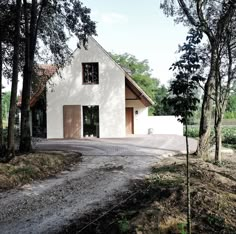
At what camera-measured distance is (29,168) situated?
12.2 metres

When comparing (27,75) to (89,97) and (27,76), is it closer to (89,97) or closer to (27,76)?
(27,76)

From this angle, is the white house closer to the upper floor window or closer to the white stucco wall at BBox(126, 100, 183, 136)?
the upper floor window

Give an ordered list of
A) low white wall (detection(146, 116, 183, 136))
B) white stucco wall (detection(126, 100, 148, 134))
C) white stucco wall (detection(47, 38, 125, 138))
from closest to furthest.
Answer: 1. white stucco wall (detection(47, 38, 125, 138))
2. white stucco wall (detection(126, 100, 148, 134))
3. low white wall (detection(146, 116, 183, 136))

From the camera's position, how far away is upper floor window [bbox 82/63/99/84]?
86.6 ft

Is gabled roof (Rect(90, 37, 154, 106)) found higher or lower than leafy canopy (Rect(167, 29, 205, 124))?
higher

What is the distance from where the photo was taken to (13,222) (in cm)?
750

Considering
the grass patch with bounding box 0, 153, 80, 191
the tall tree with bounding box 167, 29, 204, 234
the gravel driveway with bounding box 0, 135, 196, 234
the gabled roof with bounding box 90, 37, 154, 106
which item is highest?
the gabled roof with bounding box 90, 37, 154, 106

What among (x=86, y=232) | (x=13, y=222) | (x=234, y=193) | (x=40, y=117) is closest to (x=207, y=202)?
(x=234, y=193)

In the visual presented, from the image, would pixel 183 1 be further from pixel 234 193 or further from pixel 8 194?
pixel 8 194

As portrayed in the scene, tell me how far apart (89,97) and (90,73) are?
5.72ft

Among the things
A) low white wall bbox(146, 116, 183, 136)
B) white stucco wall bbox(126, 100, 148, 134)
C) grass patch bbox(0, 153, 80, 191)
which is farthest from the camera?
low white wall bbox(146, 116, 183, 136)

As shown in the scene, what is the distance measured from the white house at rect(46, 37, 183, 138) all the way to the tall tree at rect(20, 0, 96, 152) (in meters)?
7.55

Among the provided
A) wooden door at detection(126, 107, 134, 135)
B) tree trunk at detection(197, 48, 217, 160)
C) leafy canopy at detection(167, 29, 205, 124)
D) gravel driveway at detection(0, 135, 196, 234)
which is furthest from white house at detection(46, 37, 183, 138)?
leafy canopy at detection(167, 29, 205, 124)

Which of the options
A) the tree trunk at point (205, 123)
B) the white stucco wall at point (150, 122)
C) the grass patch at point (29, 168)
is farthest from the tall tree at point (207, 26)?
the white stucco wall at point (150, 122)
